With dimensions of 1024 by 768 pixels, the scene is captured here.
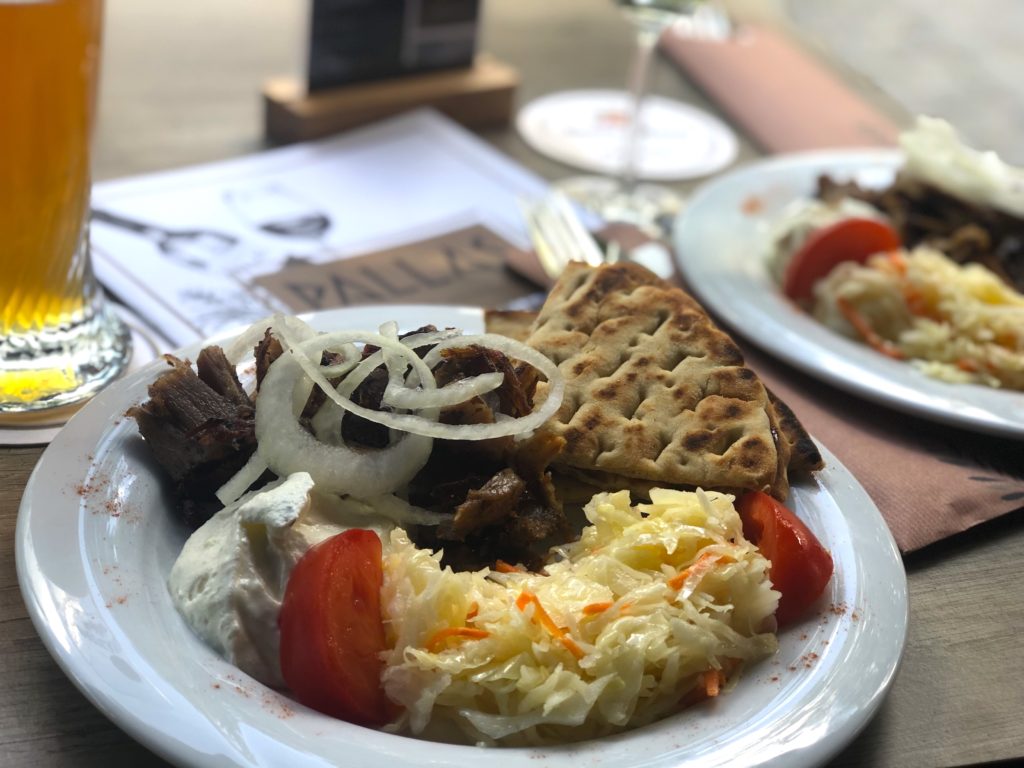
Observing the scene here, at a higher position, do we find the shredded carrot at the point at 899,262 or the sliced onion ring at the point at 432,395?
the sliced onion ring at the point at 432,395

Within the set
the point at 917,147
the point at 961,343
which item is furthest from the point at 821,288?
the point at 917,147

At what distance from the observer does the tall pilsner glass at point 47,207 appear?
1464 mm

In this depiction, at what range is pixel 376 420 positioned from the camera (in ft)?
4.09

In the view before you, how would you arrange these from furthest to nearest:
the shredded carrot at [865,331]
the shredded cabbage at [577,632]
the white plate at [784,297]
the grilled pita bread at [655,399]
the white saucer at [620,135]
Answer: the white saucer at [620,135] → the shredded carrot at [865,331] → the white plate at [784,297] → the grilled pita bread at [655,399] → the shredded cabbage at [577,632]

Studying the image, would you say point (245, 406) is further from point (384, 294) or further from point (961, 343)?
point (961, 343)

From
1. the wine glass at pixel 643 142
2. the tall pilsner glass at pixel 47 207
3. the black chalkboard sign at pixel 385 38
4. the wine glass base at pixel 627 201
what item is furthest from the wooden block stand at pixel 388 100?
the tall pilsner glass at pixel 47 207

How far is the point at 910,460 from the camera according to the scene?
1.67 metres

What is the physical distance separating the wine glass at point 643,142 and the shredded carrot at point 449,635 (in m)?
1.40

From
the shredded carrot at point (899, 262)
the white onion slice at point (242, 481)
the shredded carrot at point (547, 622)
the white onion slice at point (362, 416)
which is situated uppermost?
the white onion slice at point (362, 416)

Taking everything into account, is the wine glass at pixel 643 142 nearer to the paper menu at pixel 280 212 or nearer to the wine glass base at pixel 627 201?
the wine glass base at pixel 627 201

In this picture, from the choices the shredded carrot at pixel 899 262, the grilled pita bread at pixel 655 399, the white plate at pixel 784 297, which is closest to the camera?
the grilled pita bread at pixel 655 399

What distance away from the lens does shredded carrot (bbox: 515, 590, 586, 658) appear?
1122 mm

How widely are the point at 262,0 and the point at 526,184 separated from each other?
1.47 metres

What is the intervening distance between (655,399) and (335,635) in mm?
544
